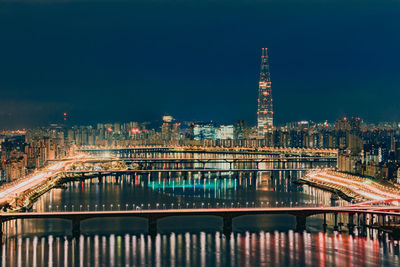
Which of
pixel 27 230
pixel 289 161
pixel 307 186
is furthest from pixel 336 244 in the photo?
pixel 289 161

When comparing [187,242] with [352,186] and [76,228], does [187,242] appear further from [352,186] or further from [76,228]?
[352,186]

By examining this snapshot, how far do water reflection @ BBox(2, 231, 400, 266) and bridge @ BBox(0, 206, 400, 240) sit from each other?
522 mm

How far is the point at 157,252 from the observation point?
20.4 meters

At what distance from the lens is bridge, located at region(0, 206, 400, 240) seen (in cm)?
2200

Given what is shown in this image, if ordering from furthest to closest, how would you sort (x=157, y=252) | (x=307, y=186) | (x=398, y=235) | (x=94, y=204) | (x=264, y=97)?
(x=264, y=97) → (x=307, y=186) → (x=94, y=204) → (x=398, y=235) → (x=157, y=252)

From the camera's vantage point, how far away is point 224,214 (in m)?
22.6

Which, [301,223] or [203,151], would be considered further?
[203,151]

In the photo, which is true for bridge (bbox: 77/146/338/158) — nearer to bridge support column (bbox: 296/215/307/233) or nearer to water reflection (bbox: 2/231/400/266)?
bridge support column (bbox: 296/215/307/233)

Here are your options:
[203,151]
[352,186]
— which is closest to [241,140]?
[203,151]

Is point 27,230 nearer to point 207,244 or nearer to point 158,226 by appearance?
point 158,226

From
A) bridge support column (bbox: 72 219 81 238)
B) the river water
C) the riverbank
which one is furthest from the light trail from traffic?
bridge support column (bbox: 72 219 81 238)

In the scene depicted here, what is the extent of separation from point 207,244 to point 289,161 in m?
39.0

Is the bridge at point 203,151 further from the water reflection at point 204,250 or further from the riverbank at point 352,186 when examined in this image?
the water reflection at point 204,250

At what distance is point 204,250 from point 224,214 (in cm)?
227
